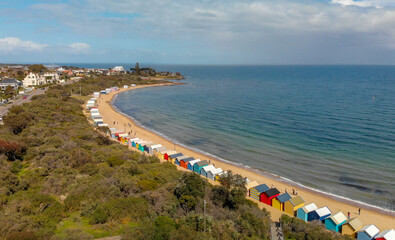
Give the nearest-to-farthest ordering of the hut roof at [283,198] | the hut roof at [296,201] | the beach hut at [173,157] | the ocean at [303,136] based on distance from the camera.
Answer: the hut roof at [296,201] < the hut roof at [283,198] < the ocean at [303,136] < the beach hut at [173,157]

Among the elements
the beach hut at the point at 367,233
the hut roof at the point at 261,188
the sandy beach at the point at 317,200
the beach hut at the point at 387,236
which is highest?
the beach hut at the point at 387,236

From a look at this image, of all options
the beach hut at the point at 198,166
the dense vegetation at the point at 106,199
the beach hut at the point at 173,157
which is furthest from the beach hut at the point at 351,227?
the beach hut at the point at 173,157

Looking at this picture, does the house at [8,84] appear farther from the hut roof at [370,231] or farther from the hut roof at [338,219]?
the hut roof at [370,231]

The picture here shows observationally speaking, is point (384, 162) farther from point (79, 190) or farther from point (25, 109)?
point (25, 109)

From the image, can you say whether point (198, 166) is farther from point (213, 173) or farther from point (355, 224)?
point (355, 224)

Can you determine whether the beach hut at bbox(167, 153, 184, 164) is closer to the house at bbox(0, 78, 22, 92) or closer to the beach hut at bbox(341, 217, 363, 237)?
the beach hut at bbox(341, 217, 363, 237)

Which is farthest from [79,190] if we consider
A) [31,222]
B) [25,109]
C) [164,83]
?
[164,83]

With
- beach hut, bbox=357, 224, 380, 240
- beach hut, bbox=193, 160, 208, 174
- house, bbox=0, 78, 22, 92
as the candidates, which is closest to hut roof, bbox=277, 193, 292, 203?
beach hut, bbox=357, 224, 380, 240
